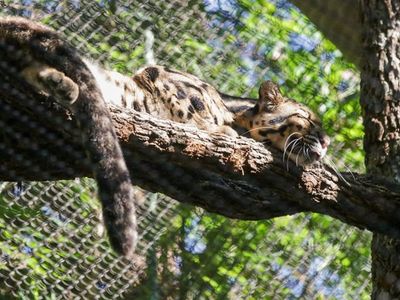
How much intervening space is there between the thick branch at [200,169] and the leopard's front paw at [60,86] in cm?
3

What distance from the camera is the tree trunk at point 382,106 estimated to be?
2166 millimetres

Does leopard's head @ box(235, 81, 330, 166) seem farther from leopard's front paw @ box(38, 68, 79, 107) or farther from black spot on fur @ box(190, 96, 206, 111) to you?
leopard's front paw @ box(38, 68, 79, 107)

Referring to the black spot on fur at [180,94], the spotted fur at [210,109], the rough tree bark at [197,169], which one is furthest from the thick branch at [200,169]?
the black spot on fur at [180,94]

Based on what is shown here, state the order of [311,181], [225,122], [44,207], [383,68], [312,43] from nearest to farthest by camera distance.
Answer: [311,181] → [225,122] → [383,68] → [44,207] → [312,43]

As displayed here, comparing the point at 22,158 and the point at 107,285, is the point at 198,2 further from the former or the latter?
the point at 22,158

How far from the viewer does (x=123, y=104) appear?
2.14 meters

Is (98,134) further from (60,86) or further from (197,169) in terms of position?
(197,169)

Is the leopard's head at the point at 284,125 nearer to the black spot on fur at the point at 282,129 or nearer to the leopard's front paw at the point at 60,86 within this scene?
the black spot on fur at the point at 282,129

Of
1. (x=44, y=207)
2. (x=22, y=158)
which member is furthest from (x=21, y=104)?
(x=44, y=207)

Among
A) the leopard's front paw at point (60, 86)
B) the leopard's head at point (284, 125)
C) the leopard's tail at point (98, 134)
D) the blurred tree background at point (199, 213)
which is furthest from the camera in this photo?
the blurred tree background at point (199, 213)

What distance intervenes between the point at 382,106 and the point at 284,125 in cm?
35

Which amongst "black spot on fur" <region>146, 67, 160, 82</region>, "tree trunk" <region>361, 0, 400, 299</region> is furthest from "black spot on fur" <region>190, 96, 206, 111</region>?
"tree trunk" <region>361, 0, 400, 299</region>

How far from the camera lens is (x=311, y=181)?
6.33 ft

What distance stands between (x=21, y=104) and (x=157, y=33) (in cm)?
133
